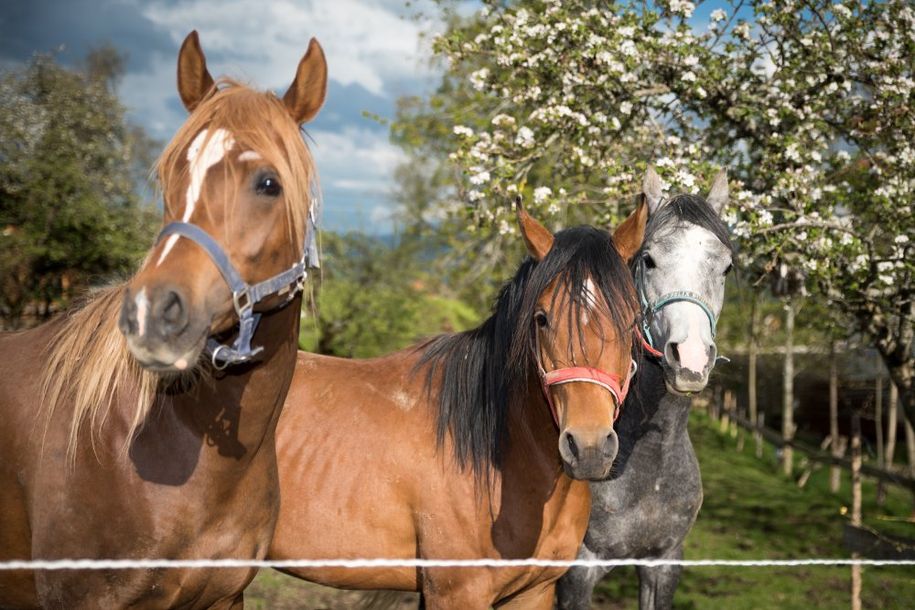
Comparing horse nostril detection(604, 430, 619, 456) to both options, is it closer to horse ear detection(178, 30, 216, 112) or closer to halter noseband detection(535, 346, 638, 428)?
halter noseband detection(535, 346, 638, 428)

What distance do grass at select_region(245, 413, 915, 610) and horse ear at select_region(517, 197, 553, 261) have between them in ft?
13.4

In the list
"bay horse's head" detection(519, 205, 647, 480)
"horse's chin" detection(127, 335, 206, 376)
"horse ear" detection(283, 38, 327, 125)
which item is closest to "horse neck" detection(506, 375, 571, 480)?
"bay horse's head" detection(519, 205, 647, 480)

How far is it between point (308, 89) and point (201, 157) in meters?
0.51

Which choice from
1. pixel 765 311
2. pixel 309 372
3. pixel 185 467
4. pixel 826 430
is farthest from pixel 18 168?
pixel 826 430

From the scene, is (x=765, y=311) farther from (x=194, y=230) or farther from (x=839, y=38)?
(x=194, y=230)

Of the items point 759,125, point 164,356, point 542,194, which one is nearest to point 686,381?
point 164,356

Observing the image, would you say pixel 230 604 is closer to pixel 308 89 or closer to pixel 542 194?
pixel 308 89

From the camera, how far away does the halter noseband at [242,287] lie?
1.88 meters

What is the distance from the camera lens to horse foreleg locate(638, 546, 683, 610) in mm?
3723

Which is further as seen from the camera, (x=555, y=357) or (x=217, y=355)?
(x=555, y=357)

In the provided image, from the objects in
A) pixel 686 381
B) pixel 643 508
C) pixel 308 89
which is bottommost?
pixel 643 508

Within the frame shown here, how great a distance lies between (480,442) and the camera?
3.06 m

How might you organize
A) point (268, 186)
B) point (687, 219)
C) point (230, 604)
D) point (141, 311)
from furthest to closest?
1. point (687, 219)
2. point (230, 604)
3. point (268, 186)
4. point (141, 311)

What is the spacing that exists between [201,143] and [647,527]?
291 cm
